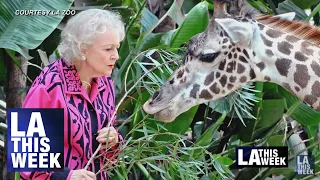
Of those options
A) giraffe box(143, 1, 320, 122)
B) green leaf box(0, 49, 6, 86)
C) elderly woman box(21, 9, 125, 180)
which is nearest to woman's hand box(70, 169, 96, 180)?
elderly woman box(21, 9, 125, 180)

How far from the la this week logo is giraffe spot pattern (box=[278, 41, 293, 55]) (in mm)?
709

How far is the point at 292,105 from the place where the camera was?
306cm

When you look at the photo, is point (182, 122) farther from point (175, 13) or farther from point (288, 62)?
point (288, 62)

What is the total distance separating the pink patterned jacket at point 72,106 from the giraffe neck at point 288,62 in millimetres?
510

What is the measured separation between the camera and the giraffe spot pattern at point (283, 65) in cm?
203

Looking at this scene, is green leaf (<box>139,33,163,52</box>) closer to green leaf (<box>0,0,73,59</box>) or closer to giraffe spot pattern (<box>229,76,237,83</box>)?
green leaf (<box>0,0,73,59</box>)

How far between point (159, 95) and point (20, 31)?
0.69m

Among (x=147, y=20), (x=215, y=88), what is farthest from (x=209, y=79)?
(x=147, y=20)

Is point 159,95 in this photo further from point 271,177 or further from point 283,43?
point 271,177

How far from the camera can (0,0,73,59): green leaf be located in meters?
2.46

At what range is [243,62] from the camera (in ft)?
6.66

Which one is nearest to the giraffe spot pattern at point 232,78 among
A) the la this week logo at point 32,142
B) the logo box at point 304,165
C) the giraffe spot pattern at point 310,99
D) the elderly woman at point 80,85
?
the giraffe spot pattern at point 310,99

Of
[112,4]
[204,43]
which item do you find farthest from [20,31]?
[204,43]

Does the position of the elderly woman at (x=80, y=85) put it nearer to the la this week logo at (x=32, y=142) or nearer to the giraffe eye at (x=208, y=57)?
the la this week logo at (x=32, y=142)
